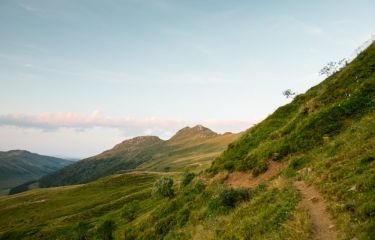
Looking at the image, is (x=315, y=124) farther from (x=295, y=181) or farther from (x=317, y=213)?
(x=317, y=213)

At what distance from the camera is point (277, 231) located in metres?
19.0

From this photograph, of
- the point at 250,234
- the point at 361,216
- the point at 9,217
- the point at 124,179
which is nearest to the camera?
the point at 361,216

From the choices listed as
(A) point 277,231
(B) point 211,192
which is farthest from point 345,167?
(B) point 211,192

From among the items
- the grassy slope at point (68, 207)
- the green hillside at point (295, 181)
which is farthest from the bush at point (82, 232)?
the green hillside at point (295, 181)

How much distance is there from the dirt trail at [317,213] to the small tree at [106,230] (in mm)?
31482

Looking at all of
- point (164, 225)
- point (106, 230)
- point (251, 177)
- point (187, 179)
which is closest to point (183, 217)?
point (164, 225)

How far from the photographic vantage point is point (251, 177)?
32.9m

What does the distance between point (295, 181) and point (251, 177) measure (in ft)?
24.5

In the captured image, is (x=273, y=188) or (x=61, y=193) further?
(x=61, y=193)

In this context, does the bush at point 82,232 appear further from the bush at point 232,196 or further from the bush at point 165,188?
the bush at point 232,196

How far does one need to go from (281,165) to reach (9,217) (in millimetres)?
128888

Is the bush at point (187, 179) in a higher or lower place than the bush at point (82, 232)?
higher

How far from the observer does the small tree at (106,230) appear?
49.2 metres

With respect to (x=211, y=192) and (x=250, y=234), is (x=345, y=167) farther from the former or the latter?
(x=211, y=192)
